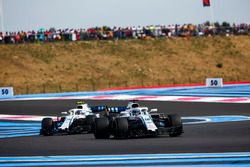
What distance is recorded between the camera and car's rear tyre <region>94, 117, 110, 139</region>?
19.6 meters

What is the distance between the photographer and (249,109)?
30906mm

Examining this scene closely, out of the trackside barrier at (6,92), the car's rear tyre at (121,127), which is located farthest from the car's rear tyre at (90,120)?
the trackside barrier at (6,92)

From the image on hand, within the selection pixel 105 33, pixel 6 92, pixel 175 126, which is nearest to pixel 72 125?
pixel 175 126

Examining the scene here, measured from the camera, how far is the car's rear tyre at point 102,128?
19.6 m

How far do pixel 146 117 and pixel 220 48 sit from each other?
47358 mm

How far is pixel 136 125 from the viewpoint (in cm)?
1927

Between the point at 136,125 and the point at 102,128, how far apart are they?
95 cm

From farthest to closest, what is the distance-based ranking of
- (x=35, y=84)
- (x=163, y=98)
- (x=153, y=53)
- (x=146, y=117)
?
(x=153, y=53) → (x=35, y=84) → (x=163, y=98) → (x=146, y=117)

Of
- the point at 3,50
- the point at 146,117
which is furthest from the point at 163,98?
the point at 3,50

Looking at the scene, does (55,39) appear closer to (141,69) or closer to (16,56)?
(16,56)

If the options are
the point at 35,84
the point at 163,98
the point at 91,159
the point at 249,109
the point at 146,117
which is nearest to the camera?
A: the point at 91,159

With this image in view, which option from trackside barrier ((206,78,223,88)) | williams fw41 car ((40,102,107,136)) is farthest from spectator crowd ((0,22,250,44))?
williams fw41 car ((40,102,107,136))

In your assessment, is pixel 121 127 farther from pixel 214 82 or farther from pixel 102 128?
pixel 214 82

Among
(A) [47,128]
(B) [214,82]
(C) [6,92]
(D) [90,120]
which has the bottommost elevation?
(B) [214,82]
